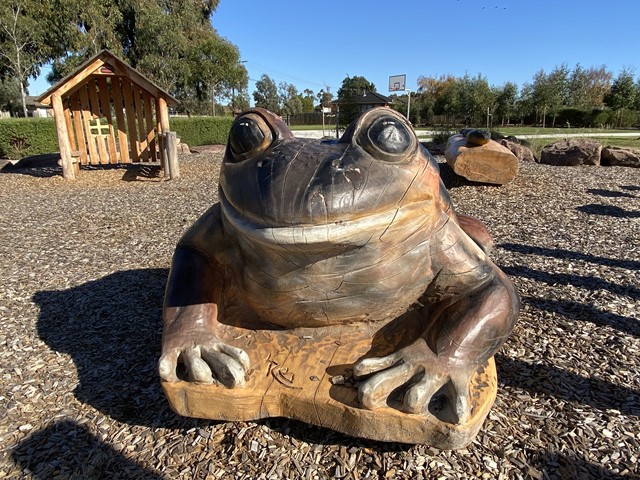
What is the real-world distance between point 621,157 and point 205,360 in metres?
12.3

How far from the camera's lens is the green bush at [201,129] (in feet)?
63.6

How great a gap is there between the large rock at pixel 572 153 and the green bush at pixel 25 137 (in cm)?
1610

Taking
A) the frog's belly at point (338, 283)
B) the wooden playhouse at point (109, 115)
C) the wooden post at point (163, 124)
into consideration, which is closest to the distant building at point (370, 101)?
the frog's belly at point (338, 283)

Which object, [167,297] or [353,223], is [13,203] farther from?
[353,223]

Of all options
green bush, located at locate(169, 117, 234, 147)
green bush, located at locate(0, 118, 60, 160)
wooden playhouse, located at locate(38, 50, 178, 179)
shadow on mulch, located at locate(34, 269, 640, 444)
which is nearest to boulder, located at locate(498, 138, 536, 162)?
wooden playhouse, located at locate(38, 50, 178, 179)


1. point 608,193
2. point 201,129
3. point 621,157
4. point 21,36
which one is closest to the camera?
point 608,193

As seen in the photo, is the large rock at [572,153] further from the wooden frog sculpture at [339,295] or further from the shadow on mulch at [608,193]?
the wooden frog sculpture at [339,295]

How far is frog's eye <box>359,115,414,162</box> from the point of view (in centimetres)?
158

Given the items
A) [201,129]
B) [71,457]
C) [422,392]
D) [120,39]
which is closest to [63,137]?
[71,457]

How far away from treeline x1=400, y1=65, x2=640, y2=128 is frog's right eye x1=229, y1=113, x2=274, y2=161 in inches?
1165

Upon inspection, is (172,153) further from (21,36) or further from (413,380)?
(21,36)

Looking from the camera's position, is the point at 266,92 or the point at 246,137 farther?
the point at 266,92

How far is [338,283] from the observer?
1716 millimetres

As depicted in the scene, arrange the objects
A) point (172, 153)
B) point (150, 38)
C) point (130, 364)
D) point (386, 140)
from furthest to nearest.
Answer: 1. point (150, 38)
2. point (172, 153)
3. point (130, 364)
4. point (386, 140)
